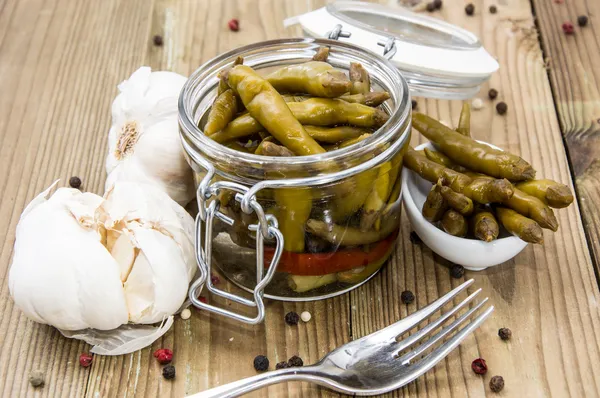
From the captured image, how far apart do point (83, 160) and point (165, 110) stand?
1.10 feet

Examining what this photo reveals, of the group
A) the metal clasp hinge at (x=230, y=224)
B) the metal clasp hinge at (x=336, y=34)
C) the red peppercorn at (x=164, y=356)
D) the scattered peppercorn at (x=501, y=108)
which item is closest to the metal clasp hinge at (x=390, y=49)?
the metal clasp hinge at (x=336, y=34)

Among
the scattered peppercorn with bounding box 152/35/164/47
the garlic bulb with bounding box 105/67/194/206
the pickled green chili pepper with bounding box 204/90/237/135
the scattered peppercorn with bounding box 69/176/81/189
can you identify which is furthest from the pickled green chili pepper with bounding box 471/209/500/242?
Result: the scattered peppercorn with bounding box 152/35/164/47

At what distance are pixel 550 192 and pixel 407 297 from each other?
352 mm

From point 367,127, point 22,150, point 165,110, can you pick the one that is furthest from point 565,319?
point 22,150

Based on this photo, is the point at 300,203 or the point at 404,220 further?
the point at 404,220

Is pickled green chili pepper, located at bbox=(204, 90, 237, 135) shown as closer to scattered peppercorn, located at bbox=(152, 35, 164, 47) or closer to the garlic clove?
the garlic clove

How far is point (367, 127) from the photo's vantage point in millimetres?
1419

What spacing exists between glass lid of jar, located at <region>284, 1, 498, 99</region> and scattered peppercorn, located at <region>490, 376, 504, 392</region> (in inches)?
30.4

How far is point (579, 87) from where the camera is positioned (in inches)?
80.1

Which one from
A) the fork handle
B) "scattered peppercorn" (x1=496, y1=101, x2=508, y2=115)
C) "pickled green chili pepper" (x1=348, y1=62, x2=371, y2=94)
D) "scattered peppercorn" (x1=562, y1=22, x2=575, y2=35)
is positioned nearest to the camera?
the fork handle

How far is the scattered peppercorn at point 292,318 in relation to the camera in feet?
4.85

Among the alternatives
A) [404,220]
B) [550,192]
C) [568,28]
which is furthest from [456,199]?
[568,28]

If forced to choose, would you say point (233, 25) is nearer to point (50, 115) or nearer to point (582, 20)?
point (50, 115)

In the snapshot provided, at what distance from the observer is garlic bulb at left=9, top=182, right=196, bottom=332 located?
135 centimetres
